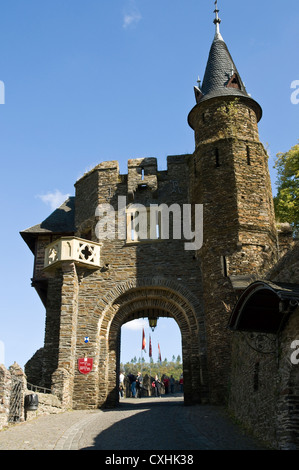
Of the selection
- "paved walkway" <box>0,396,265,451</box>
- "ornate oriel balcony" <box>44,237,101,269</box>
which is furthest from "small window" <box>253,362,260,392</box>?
"ornate oriel balcony" <box>44,237,101,269</box>

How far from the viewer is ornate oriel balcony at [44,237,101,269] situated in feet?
59.3

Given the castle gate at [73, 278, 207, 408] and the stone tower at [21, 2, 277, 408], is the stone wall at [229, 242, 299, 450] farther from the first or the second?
the castle gate at [73, 278, 207, 408]

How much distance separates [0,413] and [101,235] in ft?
31.2

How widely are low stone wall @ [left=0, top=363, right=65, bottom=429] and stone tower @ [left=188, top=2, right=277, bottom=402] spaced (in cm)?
577

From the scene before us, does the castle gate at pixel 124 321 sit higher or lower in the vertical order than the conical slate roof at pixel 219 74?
lower

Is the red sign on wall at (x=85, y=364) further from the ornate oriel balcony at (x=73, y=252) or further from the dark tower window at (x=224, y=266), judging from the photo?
the dark tower window at (x=224, y=266)

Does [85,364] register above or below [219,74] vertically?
below

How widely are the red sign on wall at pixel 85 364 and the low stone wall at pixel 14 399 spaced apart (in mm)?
2899

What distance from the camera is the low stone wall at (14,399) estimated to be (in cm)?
1117

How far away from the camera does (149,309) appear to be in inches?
761

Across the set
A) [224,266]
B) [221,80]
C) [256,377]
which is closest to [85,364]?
[224,266]

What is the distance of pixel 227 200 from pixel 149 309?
5.59 meters

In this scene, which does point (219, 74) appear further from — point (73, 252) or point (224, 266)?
point (73, 252)

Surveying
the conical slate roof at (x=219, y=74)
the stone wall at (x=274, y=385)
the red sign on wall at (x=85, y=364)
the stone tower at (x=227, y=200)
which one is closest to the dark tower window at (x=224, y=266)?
the stone tower at (x=227, y=200)
